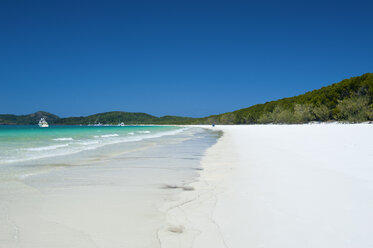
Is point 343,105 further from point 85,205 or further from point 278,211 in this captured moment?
point 85,205

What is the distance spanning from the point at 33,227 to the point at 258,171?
607 cm

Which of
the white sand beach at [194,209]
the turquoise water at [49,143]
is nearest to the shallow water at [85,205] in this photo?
the white sand beach at [194,209]

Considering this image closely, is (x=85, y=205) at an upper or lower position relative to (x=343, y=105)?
lower

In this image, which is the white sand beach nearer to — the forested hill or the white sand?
the white sand

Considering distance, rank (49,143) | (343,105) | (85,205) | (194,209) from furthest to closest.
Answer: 1. (343,105)
2. (49,143)
3. (85,205)
4. (194,209)

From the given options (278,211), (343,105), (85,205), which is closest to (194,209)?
(278,211)

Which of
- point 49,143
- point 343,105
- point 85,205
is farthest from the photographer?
point 343,105

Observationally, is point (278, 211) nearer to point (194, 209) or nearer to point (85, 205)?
point (194, 209)

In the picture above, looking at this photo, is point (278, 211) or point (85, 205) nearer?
point (278, 211)

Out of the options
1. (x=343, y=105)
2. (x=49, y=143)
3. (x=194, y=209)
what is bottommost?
(x=194, y=209)

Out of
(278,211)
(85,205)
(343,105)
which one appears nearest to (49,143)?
(85,205)

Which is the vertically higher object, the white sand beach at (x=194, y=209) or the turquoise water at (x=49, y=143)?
the turquoise water at (x=49, y=143)

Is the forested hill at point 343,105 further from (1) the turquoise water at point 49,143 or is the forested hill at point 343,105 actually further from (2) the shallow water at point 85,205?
(2) the shallow water at point 85,205

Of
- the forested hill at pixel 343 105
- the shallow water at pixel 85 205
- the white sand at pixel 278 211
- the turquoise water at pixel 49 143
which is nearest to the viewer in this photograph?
the white sand at pixel 278 211
